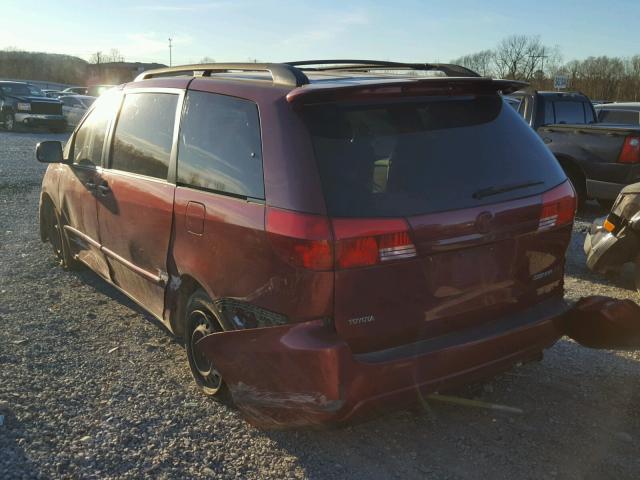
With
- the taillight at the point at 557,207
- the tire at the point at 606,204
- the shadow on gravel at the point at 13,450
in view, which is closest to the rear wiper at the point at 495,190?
the taillight at the point at 557,207

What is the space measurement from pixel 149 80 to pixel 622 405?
3.59 metres

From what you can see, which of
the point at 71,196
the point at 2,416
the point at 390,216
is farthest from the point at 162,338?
the point at 390,216

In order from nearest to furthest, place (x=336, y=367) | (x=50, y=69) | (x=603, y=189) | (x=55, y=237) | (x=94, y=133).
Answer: (x=336, y=367) → (x=94, y=133) → (x=55, y=237) → (x=603, y=189) → (x=50, y=69)

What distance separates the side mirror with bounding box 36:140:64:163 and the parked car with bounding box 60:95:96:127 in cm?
2109

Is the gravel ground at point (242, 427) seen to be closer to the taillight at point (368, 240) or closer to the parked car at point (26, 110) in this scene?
the taillight at point (368, 240)

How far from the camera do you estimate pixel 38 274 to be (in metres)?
5.93

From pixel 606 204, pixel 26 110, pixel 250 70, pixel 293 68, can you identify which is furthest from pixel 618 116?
pixel 26 110

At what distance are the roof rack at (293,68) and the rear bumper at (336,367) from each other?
3.94 ft

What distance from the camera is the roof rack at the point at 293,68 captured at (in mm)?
2939

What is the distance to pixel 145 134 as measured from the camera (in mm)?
3973

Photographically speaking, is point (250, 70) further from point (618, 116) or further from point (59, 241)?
point (618, 116)

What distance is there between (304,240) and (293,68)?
3.20ft

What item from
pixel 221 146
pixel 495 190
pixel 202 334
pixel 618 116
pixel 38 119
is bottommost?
pixel 202 334

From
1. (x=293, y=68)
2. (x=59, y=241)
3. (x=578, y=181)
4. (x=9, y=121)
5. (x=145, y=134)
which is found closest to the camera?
(x=293, y=68)
